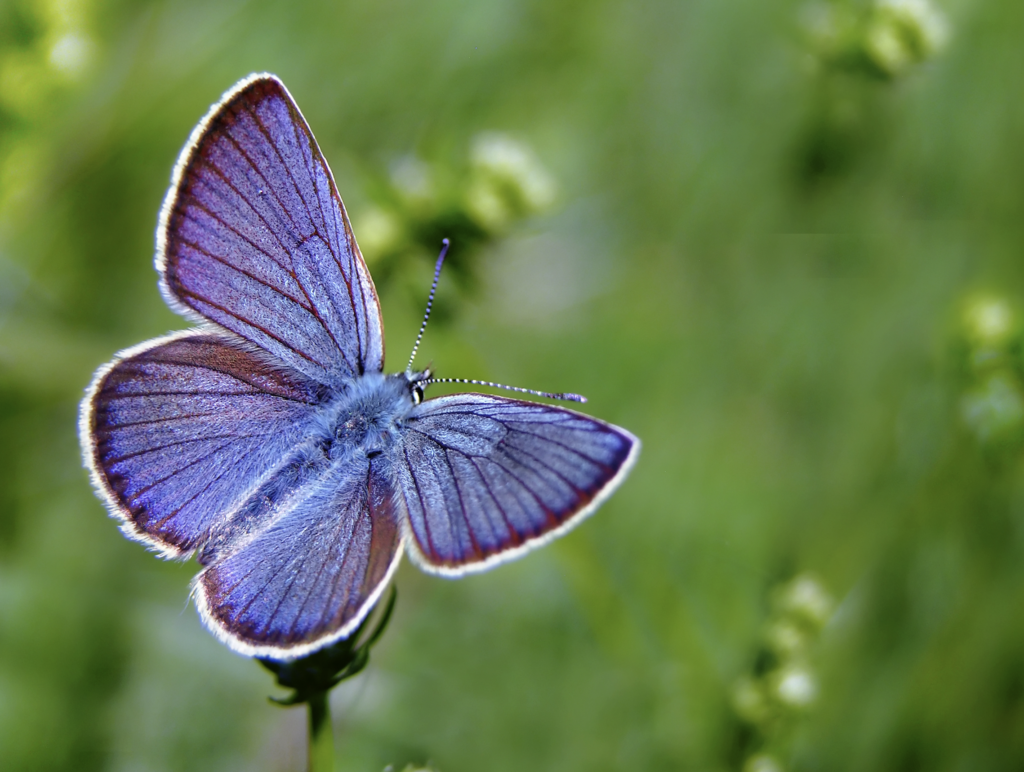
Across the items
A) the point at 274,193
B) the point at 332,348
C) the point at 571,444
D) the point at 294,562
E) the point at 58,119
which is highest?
the point at 58,119

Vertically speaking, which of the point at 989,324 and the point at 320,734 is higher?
the point at 989,324

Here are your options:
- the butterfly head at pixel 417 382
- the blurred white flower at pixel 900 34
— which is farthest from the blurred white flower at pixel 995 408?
the butterfly head at pixel 417 382

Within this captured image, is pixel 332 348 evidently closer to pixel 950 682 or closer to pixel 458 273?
pixel 458 273

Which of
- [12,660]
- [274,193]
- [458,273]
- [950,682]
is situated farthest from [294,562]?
[950,682]

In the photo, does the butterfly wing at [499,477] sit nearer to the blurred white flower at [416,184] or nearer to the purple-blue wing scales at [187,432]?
the purple-blue wing scales at [187,432]

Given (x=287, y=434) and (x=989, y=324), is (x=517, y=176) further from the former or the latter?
(x=989, y=324)

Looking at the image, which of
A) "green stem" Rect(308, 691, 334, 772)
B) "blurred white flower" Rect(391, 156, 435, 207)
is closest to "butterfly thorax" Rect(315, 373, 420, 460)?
"green stem" Rect(308, 691, 334, 772)

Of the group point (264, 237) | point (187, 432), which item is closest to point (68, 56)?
point (264, 237)
